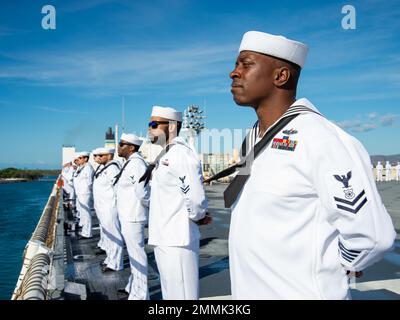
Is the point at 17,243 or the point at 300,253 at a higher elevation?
the point at 300,253

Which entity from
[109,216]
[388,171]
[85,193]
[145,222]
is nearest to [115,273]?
[109,216]

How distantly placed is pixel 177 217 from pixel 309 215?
8.00 ft

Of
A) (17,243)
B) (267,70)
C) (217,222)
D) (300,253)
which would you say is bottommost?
(17,243)

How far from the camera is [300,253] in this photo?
1.63 metres

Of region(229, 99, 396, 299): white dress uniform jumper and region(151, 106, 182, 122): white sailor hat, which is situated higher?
region(151, 106, 182, 122): white sailor hat

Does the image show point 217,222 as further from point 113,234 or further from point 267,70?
point 267,70

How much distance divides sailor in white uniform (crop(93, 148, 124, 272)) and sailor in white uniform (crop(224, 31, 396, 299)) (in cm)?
522

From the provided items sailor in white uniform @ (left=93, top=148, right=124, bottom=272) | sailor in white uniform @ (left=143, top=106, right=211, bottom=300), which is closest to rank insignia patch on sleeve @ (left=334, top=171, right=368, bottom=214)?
sailor in white uniform @ (left=143, top=106, right=211, bottom=300)

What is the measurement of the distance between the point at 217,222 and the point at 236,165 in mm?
10269

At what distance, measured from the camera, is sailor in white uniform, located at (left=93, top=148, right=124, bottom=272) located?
22.2ft

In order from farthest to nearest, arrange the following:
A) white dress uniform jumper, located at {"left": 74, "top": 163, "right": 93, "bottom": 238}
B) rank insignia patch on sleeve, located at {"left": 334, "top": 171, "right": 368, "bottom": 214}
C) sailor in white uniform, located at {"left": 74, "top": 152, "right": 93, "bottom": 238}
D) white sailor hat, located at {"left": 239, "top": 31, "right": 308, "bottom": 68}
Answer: white dress uniform jumper, located at {"left": 74, "top": 163, "right": 93, "bottom": 238}, sailor in white uniform, located at {"left": 74, "top": 152, "right": 93, "bottom": 238}, white sailor hat, located at {"left": 239, "top": 31, "right": 308, "bottom": 68}, rank insignia patch on sleeve, located at {"left": 334, "top": 171, "right": 368, "bottom": 214}

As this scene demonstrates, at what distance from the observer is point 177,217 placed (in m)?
3.94

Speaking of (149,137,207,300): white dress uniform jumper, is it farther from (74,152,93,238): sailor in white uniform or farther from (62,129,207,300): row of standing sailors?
(74,152,93,238): sailor in white uniform

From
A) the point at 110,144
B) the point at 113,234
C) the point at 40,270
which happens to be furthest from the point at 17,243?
the point at 110,144
